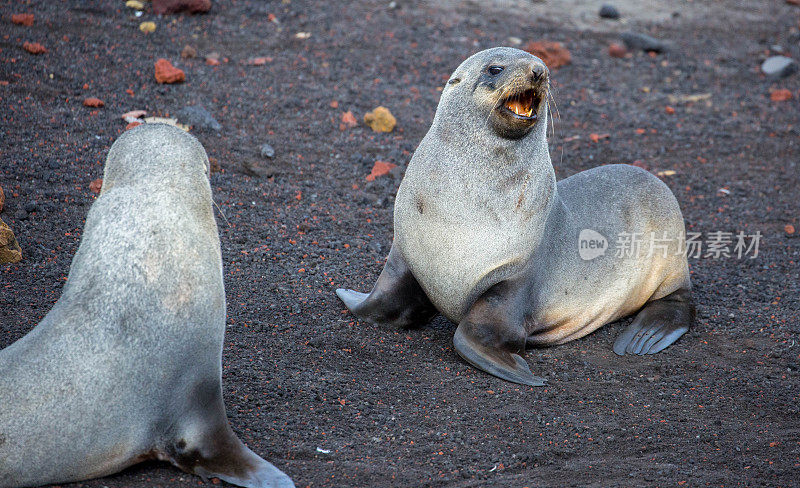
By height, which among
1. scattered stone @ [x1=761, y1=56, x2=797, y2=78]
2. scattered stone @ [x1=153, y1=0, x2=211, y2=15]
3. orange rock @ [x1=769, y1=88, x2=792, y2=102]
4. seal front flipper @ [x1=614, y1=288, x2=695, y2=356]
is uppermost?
scattered stone @ [x1=153, y1=0, x2=211, y2=15]

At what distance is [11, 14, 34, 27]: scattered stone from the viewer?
8180 mm

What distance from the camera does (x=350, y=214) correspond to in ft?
20.7

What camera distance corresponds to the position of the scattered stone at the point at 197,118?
Answer: 278 inches

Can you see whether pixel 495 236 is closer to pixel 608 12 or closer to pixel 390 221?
pixel 390 221

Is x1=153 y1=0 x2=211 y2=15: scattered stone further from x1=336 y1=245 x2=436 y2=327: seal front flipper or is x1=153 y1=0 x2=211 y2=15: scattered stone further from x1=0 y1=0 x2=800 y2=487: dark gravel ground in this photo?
x1=336 y1=245 x2=436 y2=327: seal front flipper

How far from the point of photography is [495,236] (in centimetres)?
465

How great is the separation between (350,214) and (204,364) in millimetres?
3016

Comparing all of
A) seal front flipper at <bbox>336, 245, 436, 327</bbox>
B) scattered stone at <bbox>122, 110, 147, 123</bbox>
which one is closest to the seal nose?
seal front flipper at <bbox>336, 245, 436, 327</bbox>

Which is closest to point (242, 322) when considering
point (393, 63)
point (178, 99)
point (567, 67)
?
point (178, 99)

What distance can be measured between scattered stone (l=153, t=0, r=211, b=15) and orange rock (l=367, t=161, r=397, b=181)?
11.4ft

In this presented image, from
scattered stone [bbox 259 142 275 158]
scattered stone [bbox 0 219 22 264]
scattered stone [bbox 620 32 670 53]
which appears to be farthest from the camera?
scattered stone [bbox 620 32 670 53]

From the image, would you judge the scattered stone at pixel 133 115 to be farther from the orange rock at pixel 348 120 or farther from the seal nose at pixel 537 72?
the seal nose at pixel 537 72

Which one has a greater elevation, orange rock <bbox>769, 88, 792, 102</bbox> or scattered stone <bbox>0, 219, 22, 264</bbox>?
scattered stone <bbox>0, 219, 22, 264</bbox>

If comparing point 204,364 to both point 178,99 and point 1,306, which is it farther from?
point 178,99
